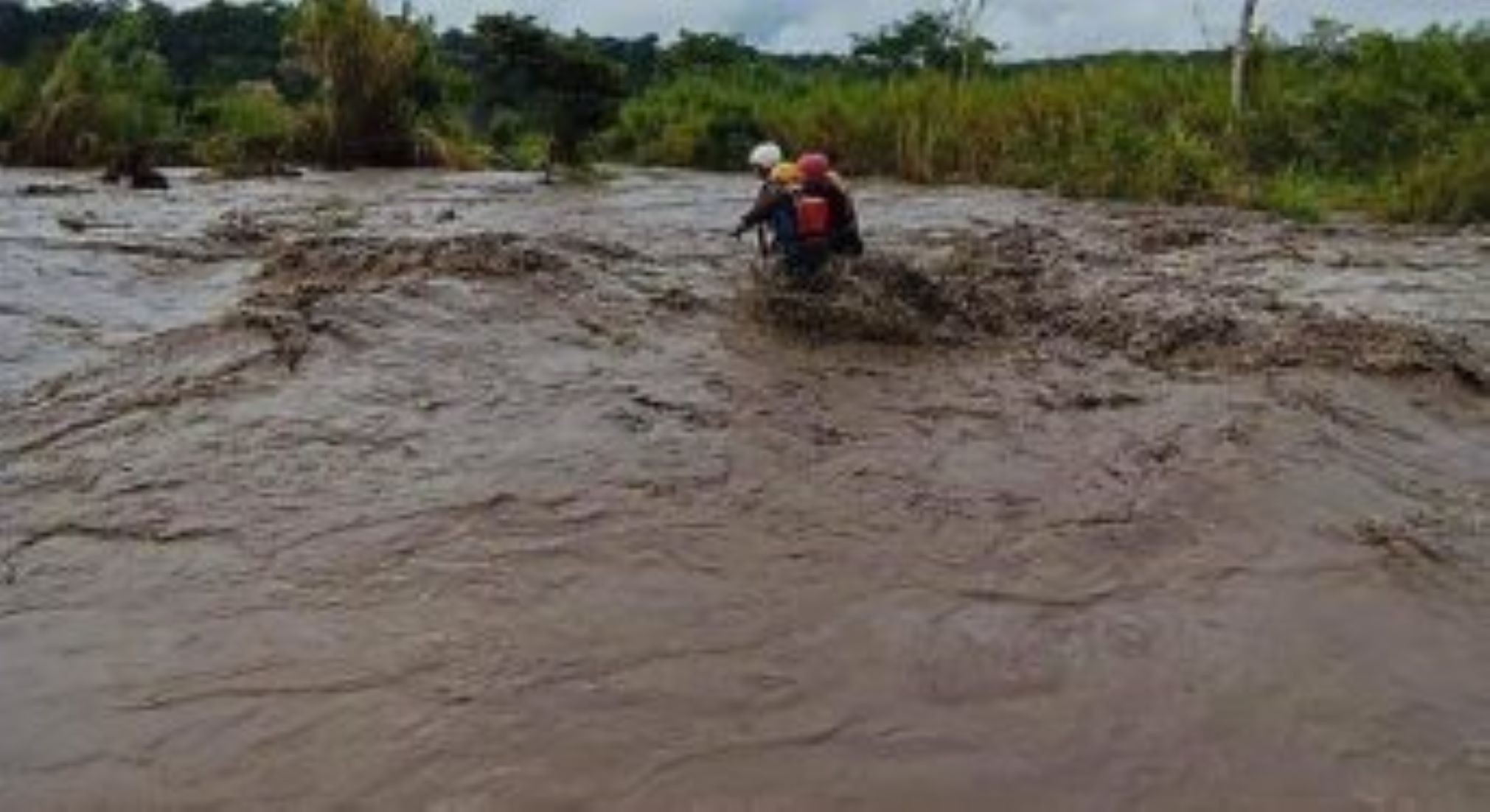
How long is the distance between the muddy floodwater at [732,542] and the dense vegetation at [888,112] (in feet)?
28.9

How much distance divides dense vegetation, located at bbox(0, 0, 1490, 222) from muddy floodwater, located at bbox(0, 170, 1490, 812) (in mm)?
8800

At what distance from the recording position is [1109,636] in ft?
17.0

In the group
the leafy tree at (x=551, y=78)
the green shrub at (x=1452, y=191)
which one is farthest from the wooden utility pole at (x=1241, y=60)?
the leafy tree at (x=551, y=78)

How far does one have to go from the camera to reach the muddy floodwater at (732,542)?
4.33 metres

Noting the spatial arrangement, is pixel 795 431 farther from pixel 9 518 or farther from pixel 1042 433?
pixel 9 518

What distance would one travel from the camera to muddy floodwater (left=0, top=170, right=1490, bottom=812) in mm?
4328

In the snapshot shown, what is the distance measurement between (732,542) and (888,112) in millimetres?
17246

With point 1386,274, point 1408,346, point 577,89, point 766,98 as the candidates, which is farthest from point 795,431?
point 766,98

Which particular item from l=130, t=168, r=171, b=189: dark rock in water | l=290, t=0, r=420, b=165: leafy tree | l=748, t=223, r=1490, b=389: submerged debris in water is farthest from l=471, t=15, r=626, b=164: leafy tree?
l=748, t=223, r=1490, b=389: submerged debris in water

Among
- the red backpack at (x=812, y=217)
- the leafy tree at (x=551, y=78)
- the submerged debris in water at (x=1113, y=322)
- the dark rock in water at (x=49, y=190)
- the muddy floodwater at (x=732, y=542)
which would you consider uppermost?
the leafy tree at (x=551, y=78)

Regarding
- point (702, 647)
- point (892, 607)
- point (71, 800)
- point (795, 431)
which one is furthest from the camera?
point (795, 431)

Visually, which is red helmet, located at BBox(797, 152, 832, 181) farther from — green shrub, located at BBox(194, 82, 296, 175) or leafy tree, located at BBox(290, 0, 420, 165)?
leafy tree, located at BBox(290, 0, 420, 165)

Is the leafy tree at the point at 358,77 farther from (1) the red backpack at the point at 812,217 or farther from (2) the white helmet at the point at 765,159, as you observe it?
(1) the red backpack at the point at 812,217

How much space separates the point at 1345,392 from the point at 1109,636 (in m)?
3.71
